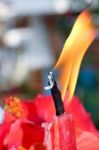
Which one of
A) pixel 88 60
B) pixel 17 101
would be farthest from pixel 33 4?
pixel 17 101

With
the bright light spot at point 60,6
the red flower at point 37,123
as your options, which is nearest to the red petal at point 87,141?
the red flower at point 37,123

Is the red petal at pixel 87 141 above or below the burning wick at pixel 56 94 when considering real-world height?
below

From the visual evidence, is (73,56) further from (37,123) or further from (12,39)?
(12,39)

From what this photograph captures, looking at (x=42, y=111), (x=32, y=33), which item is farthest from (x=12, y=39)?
(x=42, y=111)

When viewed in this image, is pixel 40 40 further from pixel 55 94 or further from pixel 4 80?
pixel 55 94

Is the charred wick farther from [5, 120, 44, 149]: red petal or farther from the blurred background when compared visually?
the blurred background

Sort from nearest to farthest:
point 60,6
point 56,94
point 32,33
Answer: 1. point 56,94
2. point 60,6
3. point 32,33

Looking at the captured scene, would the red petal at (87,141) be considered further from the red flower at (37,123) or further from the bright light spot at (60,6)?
the bright light spot at (60,6)
